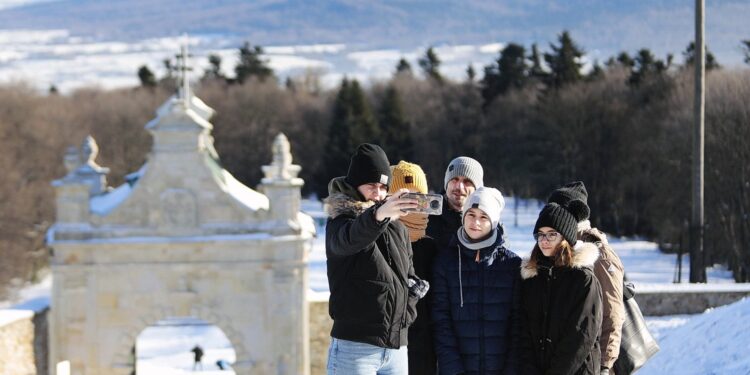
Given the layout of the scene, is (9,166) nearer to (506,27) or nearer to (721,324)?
(721,324)

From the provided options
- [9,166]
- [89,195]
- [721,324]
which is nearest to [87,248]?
[89,195]

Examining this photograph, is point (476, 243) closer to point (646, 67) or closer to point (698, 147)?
point (698, 147)

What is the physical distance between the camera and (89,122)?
212 ft

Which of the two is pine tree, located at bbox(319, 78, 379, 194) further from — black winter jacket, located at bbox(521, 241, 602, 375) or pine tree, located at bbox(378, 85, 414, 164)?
black winter jacket, located at bbox(521, 241, 602, 375)

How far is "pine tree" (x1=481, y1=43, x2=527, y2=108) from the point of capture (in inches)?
2527

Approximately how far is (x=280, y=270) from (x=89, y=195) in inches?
159

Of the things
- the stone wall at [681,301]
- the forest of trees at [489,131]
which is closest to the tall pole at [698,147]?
the stone wall at [681,301]

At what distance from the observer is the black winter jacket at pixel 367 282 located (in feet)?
20.6

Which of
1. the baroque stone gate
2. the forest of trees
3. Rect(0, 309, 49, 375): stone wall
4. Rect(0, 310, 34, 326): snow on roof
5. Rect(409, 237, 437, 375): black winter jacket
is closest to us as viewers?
Rect(409, 237, 437, 375): black winter jacket

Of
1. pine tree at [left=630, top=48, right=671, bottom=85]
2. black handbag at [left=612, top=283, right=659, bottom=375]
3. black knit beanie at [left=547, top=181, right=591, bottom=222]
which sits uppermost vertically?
pine tree at [left=630, top=48, right=671, bottom=85]

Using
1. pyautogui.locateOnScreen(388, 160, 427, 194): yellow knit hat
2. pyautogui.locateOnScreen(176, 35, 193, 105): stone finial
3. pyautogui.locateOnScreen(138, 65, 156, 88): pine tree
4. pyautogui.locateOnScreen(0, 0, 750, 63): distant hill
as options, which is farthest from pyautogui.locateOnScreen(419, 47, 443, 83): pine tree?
pyautogui.locateOnScreen(388, 160, 427, 194): yellow knit hat

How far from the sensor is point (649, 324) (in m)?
15.3

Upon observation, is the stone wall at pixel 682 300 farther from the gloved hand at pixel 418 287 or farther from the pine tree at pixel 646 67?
the pine tree at pixel 646 67

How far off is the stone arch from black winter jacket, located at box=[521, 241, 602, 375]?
17.3 meters
